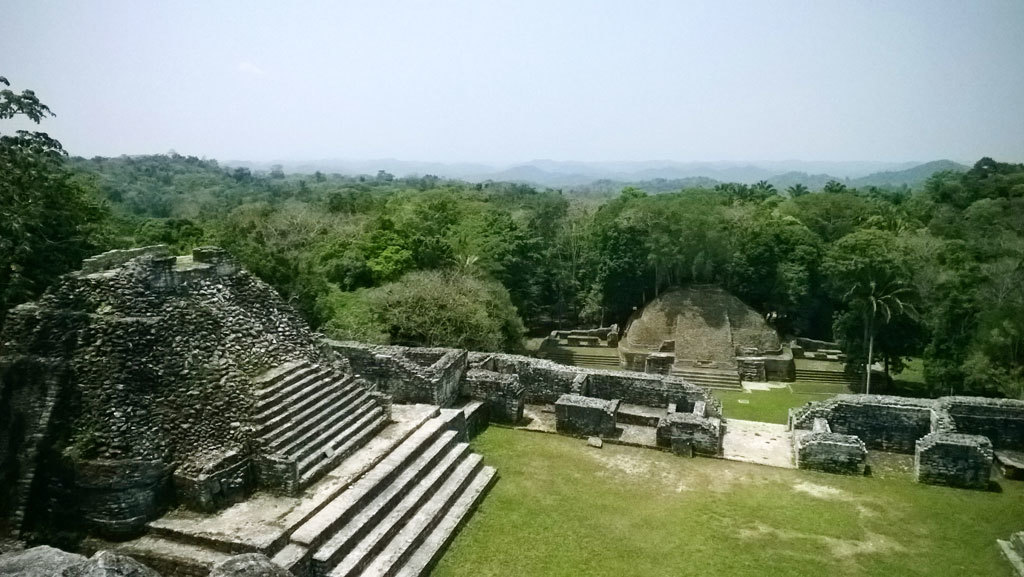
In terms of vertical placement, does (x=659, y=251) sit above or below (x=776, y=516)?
above

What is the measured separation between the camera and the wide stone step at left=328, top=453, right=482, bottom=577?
8.96 m

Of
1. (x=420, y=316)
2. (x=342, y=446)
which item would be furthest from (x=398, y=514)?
(x=420, y=316)

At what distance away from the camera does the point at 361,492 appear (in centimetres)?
998

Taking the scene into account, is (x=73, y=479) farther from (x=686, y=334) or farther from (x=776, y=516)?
(x=686, y=334)

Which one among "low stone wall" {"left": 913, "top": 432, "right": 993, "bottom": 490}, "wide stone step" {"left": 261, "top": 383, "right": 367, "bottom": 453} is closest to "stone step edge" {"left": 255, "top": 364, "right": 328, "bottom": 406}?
"wide stone step" {"left": 261, "top": 383, "right": 367, "bottom": 453}

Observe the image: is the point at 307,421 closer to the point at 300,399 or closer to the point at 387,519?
the point at 300,399

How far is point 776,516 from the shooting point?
37.6ft

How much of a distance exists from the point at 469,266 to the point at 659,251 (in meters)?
9.63

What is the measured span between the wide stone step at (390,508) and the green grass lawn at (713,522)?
1027 mm

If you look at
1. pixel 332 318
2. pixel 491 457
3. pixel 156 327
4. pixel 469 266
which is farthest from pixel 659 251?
pixel 156 327

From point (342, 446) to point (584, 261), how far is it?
23926 mm

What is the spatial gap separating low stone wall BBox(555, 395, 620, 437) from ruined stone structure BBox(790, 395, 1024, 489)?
4.29m

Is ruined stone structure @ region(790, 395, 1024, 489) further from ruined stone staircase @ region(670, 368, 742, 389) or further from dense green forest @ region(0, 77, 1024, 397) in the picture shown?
ruined stone staircase @ region(670, 368, 742, 389)

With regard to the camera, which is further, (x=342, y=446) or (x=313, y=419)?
(x=342, y=446)
